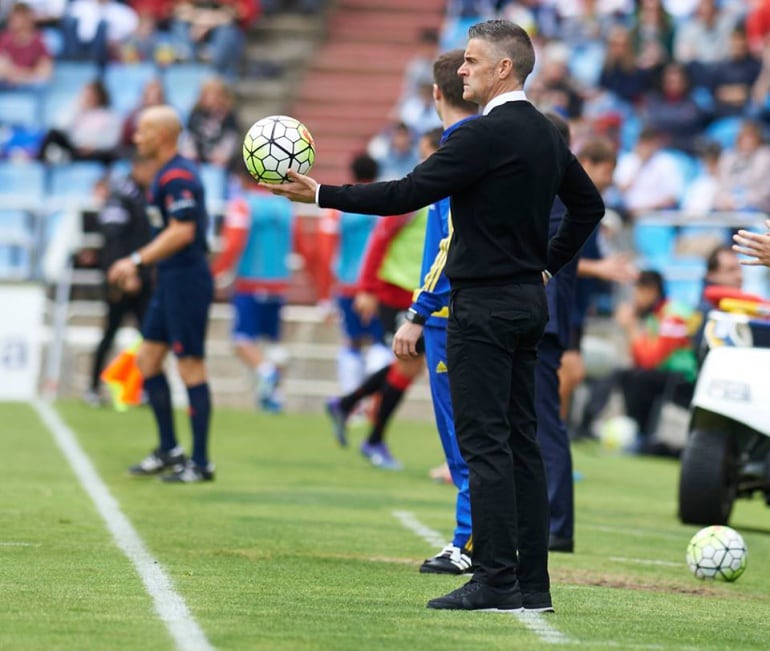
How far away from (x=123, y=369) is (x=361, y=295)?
2.00 meters

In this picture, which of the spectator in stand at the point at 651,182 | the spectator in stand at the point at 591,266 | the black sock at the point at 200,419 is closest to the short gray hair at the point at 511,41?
the spectator in stand at the point at 591,266

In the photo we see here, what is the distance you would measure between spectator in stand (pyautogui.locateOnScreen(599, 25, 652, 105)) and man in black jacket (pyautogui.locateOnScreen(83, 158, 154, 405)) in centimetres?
652

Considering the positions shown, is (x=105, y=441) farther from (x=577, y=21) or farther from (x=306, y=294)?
(x=577, y=21)

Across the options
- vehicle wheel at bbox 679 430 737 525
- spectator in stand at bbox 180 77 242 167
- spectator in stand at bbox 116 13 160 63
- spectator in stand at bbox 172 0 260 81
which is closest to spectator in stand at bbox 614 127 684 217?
spectator in stand at bbox 180 77 242 167

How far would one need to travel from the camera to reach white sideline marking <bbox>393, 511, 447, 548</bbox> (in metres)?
9.62

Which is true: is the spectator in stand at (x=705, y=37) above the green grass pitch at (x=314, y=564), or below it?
above

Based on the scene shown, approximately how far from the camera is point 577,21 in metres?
24.1

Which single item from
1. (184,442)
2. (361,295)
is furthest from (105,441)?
(361,295)

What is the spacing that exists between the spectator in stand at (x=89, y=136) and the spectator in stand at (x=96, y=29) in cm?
195

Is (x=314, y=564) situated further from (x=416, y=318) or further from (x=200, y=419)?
(x=200, y=419)

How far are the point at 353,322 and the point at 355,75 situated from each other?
8260mm

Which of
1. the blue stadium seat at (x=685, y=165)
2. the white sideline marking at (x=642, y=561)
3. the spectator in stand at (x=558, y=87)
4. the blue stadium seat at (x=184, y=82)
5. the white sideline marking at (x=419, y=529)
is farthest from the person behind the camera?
the blue stadium seat at (x=184, y=82)

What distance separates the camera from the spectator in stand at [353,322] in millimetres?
18391

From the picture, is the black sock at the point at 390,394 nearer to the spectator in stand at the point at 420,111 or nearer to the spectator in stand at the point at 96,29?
the spectator in stand at the point at 420,111
